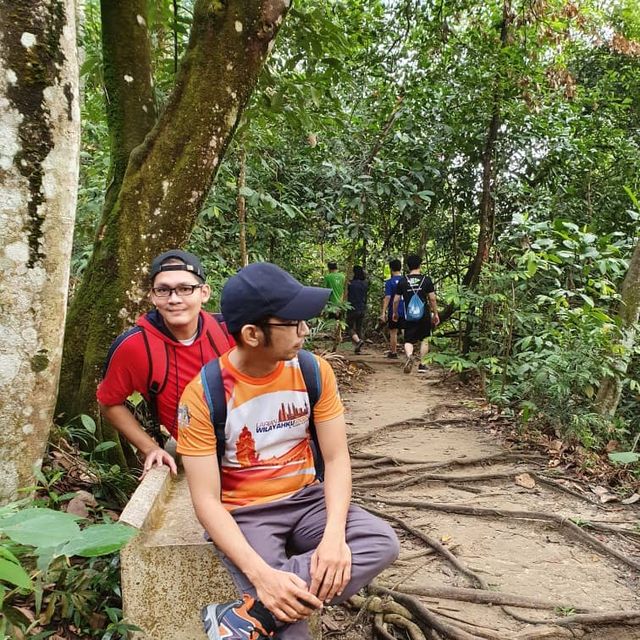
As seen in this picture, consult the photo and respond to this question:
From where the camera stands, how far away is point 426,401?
7969 millimetres

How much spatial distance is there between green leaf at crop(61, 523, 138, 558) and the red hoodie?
4.03ft

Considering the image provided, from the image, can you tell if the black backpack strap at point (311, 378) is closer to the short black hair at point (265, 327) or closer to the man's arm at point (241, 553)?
the short black hair at point (265, 327)

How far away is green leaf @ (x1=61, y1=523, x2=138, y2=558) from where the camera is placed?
1.51m

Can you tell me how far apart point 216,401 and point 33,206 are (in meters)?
1.15

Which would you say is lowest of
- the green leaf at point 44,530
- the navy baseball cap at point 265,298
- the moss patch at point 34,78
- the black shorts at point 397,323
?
the black shorts at point 397,323

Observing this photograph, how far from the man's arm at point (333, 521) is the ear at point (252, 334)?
45 centimetres

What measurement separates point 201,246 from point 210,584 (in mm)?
6038

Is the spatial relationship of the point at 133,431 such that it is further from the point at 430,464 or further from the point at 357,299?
the point at 357,299

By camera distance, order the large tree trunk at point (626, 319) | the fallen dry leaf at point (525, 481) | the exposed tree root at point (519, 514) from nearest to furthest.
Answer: the exposed tree root at point (519, 514) → the fallen dry leaf at point (525, 481) → the large tree trunk at point (626, 319)

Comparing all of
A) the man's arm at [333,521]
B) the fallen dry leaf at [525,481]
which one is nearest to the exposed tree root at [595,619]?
the man's arm at [333,521]

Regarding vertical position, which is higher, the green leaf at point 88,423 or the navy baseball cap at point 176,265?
the navy baseball cap at point 176,265

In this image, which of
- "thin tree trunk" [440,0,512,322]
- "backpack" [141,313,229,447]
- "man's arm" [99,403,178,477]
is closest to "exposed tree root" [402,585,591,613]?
"man's arm" [99,403,178,477]

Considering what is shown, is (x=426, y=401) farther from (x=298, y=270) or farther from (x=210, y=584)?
(x=210, y=584)

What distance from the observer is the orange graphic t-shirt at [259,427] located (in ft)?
6.68
